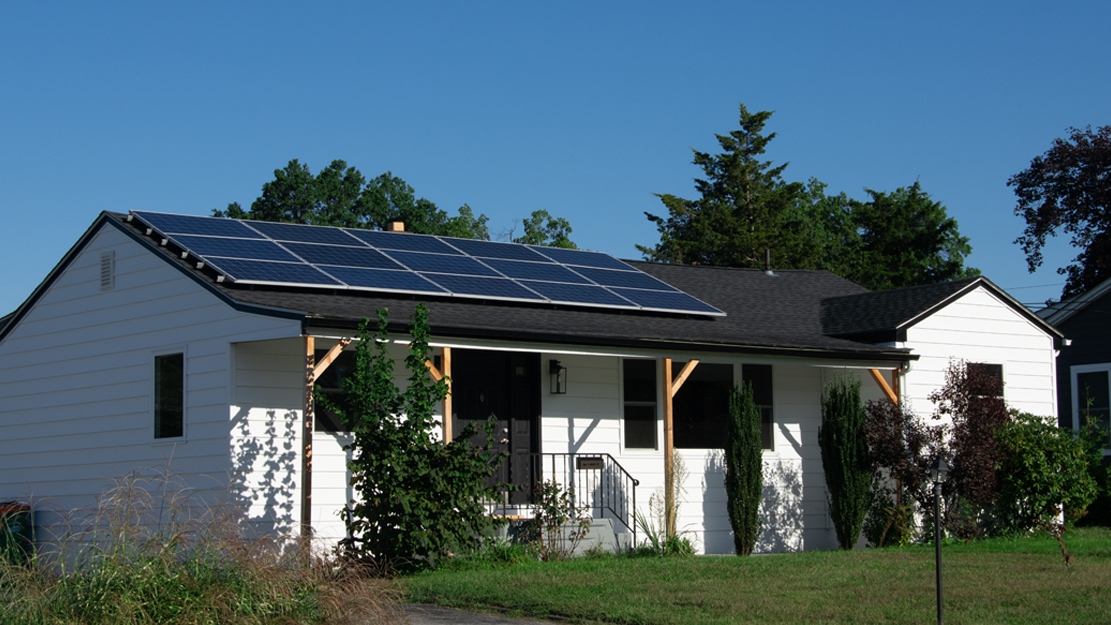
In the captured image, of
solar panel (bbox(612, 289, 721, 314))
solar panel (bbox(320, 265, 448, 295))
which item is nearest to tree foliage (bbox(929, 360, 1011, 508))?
solar panel (bbox(612, 289, 721, 314))

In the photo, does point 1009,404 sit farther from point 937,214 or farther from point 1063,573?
point 937,214

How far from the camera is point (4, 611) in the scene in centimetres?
855

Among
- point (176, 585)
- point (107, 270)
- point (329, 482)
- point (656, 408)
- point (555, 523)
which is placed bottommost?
point (555, 523)

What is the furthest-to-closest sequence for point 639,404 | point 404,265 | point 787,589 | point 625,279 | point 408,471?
point 625,279
point 639,404
point 404,265
point 408,471
point 787,589

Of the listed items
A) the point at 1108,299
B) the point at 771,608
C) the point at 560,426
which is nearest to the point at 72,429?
the point at 560,426

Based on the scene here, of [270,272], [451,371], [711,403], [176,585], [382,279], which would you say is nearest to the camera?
[176,585]

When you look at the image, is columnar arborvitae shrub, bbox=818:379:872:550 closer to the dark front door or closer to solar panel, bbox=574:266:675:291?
solar panel, bbox=574:266:675:291

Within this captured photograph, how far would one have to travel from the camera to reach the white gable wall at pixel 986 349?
1931 cm

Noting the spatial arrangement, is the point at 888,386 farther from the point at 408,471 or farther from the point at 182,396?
the point at 182,396

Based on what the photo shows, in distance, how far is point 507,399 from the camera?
17.4 m

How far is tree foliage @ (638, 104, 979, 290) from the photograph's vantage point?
45.4m

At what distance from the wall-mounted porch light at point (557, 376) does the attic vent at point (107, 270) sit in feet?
18.8

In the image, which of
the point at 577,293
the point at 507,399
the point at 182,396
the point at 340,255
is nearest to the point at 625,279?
the point at 577,293

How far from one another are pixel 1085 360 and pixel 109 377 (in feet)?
57.0
